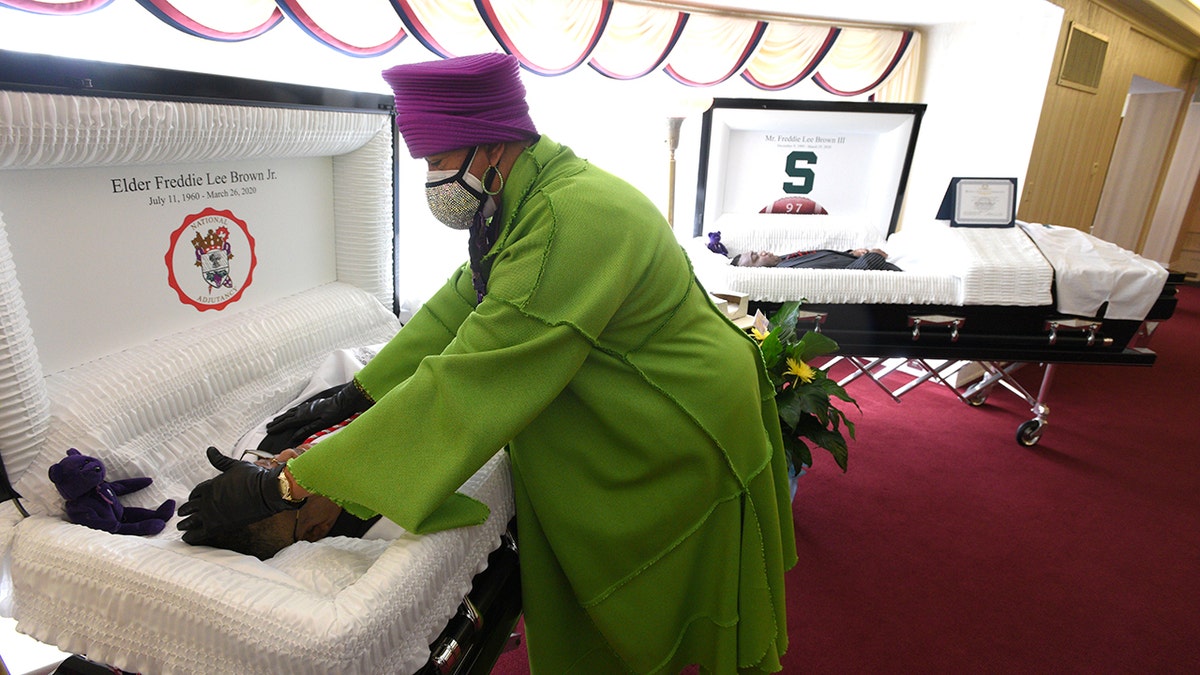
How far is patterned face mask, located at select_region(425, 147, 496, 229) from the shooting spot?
3.12 ft

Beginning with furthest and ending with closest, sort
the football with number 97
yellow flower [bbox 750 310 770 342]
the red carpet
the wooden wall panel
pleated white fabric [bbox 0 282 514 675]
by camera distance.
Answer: the wooden wall panel, the football with number 97, yellow flower [bbox 750 310 770 342], the red carpet, pleated white fabric [bbox 0 282 514 675]

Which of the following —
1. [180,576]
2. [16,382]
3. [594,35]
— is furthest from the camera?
[594,35]

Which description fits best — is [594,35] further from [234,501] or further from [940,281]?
[234,501]

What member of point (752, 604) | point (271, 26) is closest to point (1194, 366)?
point (752, 604)

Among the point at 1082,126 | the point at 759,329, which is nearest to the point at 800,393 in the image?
the point at 759,329

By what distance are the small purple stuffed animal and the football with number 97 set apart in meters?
3.15

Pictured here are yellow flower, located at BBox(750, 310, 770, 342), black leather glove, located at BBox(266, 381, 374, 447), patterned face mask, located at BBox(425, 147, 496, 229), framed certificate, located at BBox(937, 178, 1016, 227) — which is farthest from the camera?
framed certificate, located at BBox(937, 178, 1016, 227)

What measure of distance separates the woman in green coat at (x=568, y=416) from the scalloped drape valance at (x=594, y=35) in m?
1.35

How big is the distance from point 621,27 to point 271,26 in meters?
1.77

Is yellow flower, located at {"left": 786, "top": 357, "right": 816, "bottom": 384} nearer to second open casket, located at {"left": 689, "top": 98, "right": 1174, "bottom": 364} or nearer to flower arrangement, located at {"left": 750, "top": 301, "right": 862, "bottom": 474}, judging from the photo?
flower arrangement, located at {"left": 750, "top": 301, "right": 862, "bottom": 474}

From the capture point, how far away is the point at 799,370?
→ 1.88 m

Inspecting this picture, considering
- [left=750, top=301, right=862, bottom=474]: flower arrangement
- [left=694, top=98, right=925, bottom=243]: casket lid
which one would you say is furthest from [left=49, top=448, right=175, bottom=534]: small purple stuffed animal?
[left=694, top=98, right=925, bottom=243]: casket lid

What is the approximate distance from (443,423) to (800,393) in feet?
4.51

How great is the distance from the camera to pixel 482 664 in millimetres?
917
